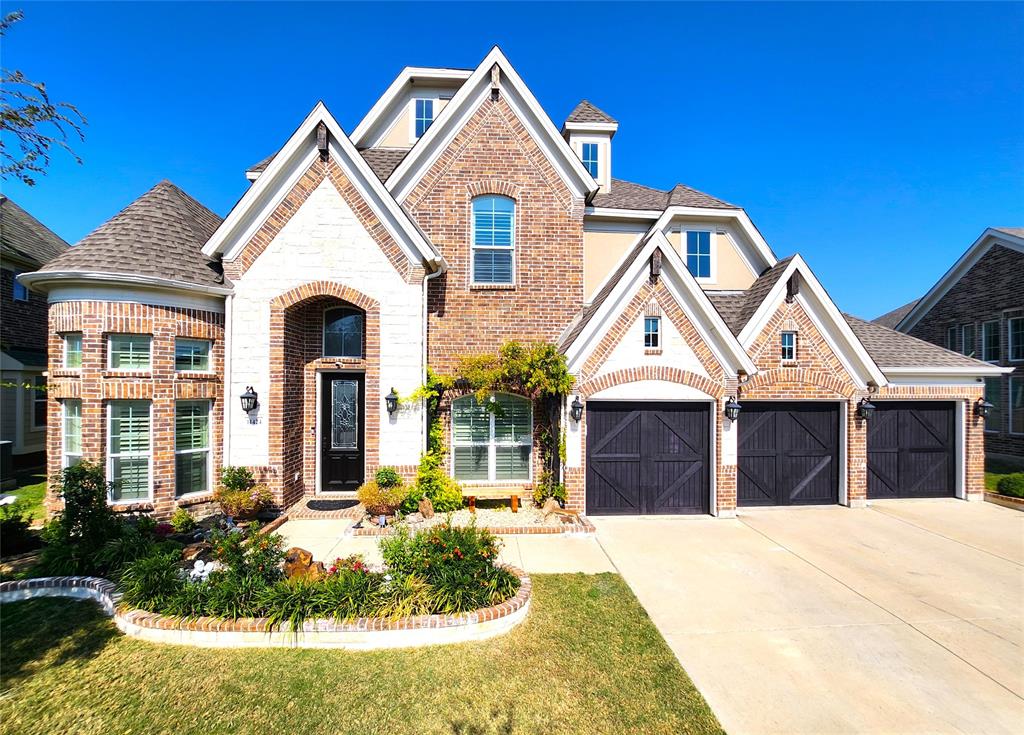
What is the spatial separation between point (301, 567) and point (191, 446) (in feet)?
17.0

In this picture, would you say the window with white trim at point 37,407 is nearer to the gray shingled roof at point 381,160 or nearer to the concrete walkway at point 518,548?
the gray shingled roof at point 381,160

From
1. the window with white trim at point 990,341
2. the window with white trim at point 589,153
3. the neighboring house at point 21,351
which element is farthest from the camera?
the window with white trim at point 990,341

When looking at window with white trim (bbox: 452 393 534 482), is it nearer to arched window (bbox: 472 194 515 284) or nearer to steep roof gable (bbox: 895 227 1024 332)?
arched window (bbox: 472 194 515 284)

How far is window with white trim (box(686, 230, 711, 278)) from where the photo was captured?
12.9 m

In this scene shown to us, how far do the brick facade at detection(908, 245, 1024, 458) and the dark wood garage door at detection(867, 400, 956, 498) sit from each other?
9.25 metres

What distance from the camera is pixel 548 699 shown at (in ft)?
13.7

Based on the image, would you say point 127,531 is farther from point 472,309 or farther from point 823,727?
point 823,727

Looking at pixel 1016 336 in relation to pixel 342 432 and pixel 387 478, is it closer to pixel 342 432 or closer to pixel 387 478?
pixel 387 478

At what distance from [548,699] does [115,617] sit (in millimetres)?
5638

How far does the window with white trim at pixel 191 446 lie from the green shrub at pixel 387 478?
378cm

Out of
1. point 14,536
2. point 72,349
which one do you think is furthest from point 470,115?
point 14,536

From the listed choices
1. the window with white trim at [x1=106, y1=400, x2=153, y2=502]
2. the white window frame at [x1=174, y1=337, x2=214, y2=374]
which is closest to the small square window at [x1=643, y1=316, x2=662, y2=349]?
the white window frame at [x1=174, y1=337, x2=214, y2=374]

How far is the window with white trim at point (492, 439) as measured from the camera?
35.5 feet

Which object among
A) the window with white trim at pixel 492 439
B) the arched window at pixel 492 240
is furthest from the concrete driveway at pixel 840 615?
the arched window at pixel 492 240
